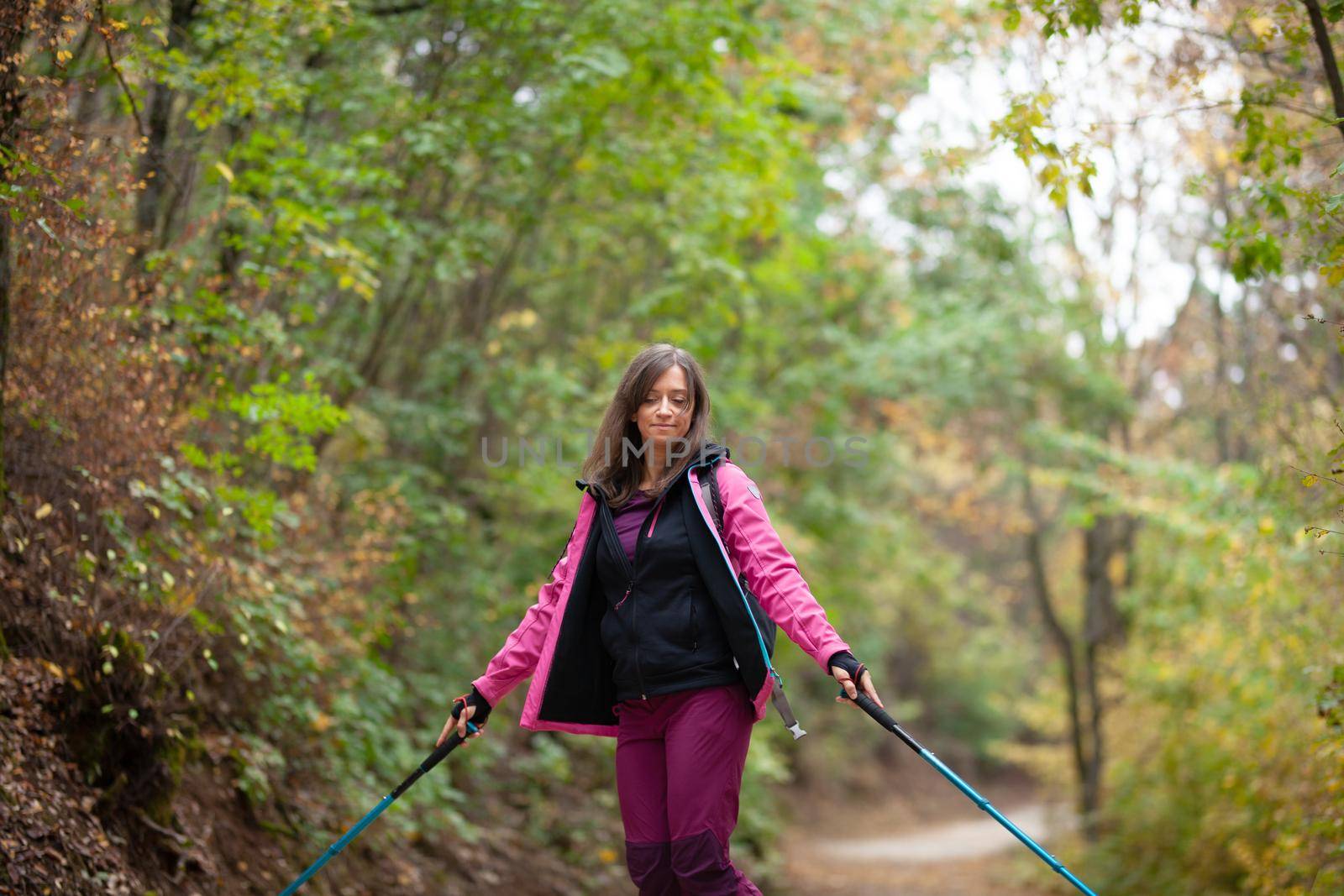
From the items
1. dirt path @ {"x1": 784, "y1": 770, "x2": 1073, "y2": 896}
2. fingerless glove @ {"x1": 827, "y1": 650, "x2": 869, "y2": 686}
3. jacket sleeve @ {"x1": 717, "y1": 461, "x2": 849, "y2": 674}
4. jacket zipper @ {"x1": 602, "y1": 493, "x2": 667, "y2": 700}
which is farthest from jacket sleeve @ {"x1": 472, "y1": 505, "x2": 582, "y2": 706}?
dirt path @ {"x1": 784, "y1": 770, "x2": 1073, "y2": 896}

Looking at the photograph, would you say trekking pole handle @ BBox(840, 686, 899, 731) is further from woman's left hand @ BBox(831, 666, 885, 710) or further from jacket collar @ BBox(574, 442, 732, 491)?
jacket collar @ BBox(574, 442, 732, 491)

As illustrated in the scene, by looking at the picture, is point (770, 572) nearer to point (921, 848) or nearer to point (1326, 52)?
point (1326, 52)

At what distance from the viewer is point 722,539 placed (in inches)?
139

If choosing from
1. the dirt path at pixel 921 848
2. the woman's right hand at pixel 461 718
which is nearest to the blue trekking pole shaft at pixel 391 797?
the woman's right hand at pixel 461 718

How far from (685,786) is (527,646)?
2.47 feet

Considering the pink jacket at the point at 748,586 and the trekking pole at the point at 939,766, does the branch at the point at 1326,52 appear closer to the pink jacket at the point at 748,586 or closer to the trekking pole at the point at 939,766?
the pink jacket at the point at 748,586

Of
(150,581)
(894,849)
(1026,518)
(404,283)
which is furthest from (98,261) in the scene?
(894,849)

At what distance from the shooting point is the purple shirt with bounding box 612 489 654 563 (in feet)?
11.7

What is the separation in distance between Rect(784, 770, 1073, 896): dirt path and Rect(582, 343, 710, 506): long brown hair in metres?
6.23

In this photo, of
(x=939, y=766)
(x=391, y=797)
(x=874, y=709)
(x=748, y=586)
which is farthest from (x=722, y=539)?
(x=391, y=797)

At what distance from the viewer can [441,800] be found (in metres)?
7.51

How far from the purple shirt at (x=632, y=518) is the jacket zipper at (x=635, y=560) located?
17mm

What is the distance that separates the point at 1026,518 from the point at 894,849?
20.1 ft

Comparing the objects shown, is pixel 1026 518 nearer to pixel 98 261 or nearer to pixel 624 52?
pixel 624 52
